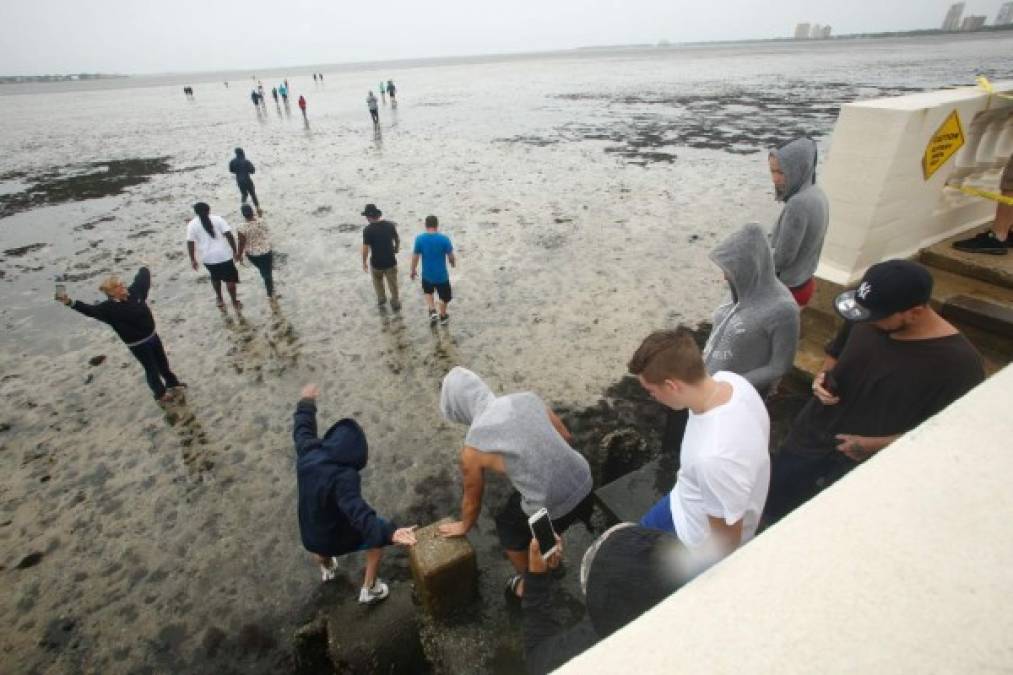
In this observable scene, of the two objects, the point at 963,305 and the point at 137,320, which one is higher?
the point at 963,305

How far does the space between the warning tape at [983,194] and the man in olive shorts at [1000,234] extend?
9 centimetres

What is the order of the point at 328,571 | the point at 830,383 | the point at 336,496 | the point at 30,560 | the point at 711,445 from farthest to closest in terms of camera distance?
1. the point at 30,560
2. the point at 328,571
3. the point at 336,496
4. the point at 830,383
5. the point at 711,445

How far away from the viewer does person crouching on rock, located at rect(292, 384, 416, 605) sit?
2807 mm

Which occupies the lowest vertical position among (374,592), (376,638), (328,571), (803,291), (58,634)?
(58,634)

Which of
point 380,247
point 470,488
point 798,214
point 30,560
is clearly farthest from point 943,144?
point 30,560

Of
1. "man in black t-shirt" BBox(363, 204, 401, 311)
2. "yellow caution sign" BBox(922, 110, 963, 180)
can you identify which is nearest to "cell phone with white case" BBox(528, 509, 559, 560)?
"yellow caution sign" BBox(922, 110, 963, 180)

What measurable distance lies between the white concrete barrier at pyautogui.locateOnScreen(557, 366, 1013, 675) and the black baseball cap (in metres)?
1.14

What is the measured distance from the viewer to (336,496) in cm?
284

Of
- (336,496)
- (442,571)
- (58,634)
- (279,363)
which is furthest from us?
(279,363)

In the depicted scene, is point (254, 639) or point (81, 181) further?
point (81, 181)

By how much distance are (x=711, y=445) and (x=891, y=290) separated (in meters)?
1.16

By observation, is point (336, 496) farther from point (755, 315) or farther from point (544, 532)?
point (755, 315)

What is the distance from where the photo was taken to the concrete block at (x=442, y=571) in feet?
9.68

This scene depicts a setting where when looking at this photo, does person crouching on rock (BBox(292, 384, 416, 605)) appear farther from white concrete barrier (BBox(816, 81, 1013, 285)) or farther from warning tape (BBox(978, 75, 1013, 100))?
warning tape (BBox(978, 75, 1013, 100))
